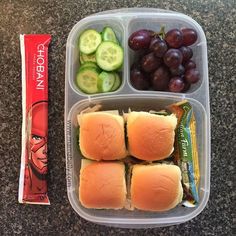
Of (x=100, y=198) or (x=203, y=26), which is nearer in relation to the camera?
(x=100, y=198)

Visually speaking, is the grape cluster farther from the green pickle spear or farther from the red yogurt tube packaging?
the red yogurt tube packaging

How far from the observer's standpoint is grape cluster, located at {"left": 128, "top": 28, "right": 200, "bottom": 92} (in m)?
0.83

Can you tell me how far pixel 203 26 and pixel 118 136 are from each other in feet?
1.04

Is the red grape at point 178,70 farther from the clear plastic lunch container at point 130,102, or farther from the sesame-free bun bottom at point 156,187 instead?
the sesame-free bun bottom at point 156,187

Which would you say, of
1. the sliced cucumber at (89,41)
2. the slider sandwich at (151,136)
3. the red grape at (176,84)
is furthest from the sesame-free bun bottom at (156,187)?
the sliced cucumber at (89,41)

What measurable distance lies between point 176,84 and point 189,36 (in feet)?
0.34

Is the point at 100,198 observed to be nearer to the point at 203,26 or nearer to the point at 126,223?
the point at 126,223

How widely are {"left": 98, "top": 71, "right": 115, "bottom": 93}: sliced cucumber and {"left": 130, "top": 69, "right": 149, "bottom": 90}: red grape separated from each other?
0.13ft

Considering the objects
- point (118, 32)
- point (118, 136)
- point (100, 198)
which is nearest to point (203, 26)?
point (118, 32)

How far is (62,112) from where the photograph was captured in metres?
0.91

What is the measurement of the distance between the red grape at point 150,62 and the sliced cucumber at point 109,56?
5 centimetres

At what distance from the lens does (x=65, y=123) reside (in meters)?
0.87

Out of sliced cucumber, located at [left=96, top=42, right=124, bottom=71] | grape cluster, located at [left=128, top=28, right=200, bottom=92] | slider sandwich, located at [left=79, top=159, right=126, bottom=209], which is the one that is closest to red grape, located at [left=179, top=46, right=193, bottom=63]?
grape cluster, located at [left=128, top=28, right=200, bottom=92]

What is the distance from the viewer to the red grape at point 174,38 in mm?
827
